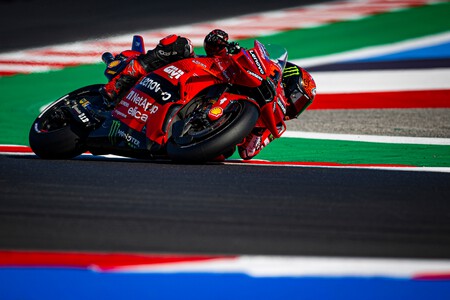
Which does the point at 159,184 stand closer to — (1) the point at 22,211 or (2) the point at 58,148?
(1) the point at 22,211

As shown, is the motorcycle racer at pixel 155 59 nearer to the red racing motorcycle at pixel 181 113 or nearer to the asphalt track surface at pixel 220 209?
the red racing motorcycle at pixel 181 113

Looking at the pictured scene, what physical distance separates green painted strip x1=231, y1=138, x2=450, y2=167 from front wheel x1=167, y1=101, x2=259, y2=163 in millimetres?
1548

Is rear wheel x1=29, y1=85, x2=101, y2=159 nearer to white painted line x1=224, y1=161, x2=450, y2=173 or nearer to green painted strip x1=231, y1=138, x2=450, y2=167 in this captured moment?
white painted line x1=224, y1=161, x2=450, y2=173

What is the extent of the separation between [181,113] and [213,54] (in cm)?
56

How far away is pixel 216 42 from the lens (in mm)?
7266

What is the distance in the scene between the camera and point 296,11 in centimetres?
1803

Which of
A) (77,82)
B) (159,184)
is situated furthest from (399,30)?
(159,184)

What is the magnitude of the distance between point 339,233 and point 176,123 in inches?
103

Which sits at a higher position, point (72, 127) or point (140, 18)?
point (72, 127)

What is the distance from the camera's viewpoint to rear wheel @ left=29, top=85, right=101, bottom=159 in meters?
7.36

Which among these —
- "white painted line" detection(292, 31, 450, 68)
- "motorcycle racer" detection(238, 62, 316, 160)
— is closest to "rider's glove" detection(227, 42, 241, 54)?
"motorcycle racer" detection(238, 62, 316, 160)

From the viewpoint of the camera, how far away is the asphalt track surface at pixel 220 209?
4434mm

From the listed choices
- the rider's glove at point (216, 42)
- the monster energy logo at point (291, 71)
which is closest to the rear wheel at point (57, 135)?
the rider's glove at point (216, 42)

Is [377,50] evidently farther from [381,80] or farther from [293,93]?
[293,93]
